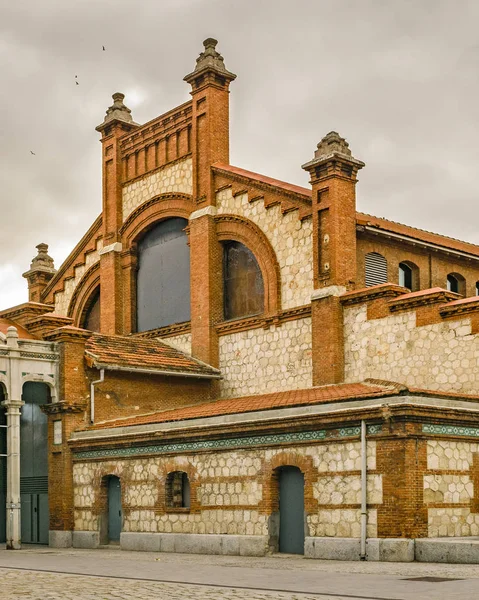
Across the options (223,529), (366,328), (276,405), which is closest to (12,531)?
(223,529)

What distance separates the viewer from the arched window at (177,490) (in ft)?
81.0

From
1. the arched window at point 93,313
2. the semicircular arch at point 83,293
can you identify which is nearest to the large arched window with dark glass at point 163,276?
the semicircular arch at point 83,293

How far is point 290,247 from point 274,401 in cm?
625

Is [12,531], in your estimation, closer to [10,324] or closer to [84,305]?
[10,324]

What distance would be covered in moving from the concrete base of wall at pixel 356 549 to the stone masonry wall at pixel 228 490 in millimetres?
215

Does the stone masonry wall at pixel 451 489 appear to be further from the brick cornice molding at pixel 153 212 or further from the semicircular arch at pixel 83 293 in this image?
the semicircular arch at pixel 83 293

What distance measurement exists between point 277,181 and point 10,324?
9.44 meters

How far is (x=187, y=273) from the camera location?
1302 inches

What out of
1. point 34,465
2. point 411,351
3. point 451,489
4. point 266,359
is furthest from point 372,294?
point 34,465

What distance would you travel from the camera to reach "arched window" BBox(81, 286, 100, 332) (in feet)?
123

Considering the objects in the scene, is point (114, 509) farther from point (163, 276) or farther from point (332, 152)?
point (332, 152)

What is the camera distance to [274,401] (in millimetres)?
24734

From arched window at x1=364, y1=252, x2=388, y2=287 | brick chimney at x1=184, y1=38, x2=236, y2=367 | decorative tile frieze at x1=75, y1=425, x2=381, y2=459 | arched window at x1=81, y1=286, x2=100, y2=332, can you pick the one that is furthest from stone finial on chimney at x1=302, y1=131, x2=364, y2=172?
arched window at x1=81, y1=286, x2=100, y2=332

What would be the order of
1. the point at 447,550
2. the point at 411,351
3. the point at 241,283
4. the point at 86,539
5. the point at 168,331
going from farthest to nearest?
the point at 168,331 < the point at 241,283 < the point at 86,539 < the point at 411,351 < the point at 447,550
